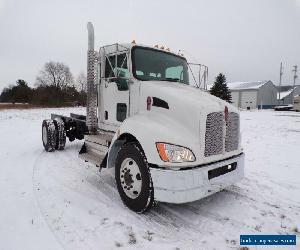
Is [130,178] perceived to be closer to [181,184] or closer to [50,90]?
[181,184]

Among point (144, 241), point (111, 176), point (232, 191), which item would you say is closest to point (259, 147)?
point (232, 191)

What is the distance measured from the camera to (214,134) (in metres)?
4.29

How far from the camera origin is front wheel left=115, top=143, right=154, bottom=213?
4246 mm

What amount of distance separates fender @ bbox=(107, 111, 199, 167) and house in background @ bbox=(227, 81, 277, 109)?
65.5 m

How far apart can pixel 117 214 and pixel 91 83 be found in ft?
11.0

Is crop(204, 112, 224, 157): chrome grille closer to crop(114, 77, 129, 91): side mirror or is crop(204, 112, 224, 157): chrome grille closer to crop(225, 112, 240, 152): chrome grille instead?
crop(225, 112, 240, 152): chrome grille

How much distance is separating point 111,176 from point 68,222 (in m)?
2.30

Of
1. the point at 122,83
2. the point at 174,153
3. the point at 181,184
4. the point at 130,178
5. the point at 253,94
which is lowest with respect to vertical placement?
the point at 130,178

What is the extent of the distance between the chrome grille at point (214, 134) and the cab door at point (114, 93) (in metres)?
1.81

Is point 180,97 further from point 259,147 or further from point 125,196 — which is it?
point 259,147

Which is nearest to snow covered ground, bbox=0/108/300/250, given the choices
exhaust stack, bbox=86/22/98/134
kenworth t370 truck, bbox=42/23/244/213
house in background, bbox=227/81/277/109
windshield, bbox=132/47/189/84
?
kenworth t370 truck, bbox=42/23/244/213

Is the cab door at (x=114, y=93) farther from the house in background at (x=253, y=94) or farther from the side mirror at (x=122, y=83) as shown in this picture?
the house in background at (x=253, y=94)

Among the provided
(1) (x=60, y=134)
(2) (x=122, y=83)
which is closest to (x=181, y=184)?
(2) (x=122, y=83)

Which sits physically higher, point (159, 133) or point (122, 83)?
point (122, 83)
